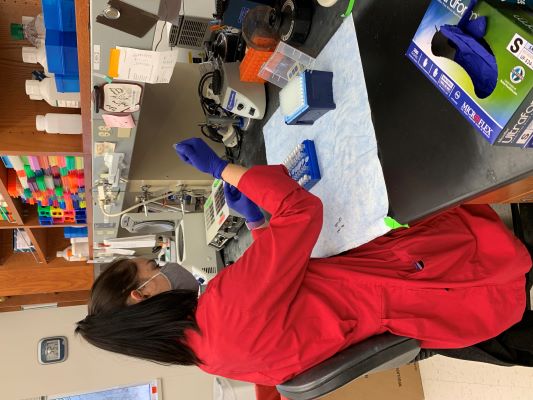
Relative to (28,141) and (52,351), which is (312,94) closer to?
(28,141)

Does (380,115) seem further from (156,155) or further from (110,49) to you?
(156,155)

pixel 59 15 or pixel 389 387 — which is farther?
pixel 389 387

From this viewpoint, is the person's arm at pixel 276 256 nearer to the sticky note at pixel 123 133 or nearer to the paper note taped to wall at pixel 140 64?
the paper note taped to wall at pixel 140 64

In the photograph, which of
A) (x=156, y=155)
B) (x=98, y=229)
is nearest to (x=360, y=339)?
(x=156, y=155)

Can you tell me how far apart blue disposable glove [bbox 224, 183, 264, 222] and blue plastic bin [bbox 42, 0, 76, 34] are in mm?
769

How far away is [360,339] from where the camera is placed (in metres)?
1.12

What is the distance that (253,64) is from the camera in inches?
63.9

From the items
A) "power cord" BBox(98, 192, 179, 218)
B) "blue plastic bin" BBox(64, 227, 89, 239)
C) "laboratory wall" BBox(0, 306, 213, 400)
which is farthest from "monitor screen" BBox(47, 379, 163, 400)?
"power cord" BBox(98, 192, 179, 218)

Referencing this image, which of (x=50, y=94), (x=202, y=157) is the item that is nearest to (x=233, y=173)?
(x=202, y=157)

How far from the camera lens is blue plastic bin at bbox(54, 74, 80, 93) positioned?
1484mm

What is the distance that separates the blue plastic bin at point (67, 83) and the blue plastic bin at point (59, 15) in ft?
0.58

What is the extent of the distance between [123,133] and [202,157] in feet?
1.70

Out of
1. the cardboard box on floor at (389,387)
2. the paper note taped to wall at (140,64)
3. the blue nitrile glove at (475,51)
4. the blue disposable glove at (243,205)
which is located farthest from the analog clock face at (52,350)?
the blue nitrile glove at (475,51)

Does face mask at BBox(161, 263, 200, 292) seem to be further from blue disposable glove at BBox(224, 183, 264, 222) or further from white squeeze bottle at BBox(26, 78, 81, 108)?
white squeeze bottle at BBox(26, 78, 81, 108)
